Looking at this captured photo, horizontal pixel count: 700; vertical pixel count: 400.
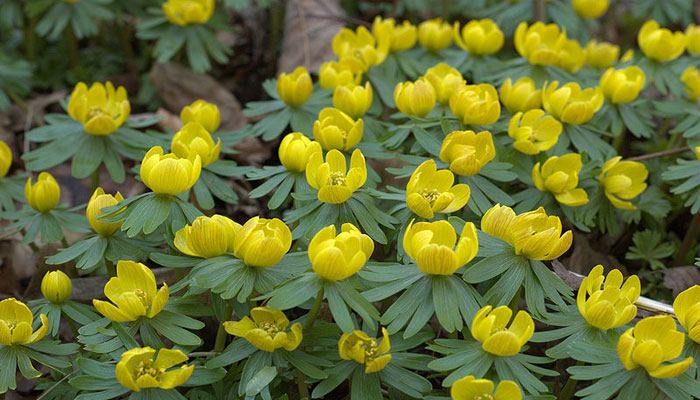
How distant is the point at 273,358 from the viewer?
1.62 metres

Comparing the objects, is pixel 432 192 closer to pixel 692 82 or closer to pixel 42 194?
pixel 42 194

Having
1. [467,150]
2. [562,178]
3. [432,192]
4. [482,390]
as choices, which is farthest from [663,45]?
[482,390]

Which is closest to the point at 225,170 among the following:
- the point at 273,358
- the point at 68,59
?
the point at 273,358

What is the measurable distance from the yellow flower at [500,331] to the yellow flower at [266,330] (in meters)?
0.44

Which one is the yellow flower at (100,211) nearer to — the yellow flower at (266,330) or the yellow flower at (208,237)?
the yellow flower at (208,237)

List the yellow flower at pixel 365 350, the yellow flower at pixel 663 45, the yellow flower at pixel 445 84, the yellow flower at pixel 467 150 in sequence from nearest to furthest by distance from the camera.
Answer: the yellow flower at pixel 365 350, the yellow flower at pixel 467 150, the yellow flower at pixel 445 84, the yellow flower at pixel 663 45

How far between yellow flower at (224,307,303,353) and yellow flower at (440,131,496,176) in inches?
27.4

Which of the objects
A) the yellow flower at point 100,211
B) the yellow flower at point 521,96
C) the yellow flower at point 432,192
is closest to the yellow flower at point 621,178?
the yellow flower at point 521,96

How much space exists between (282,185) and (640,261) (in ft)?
5.54

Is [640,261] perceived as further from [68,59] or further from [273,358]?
[68,59]

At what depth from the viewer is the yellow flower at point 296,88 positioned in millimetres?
2381

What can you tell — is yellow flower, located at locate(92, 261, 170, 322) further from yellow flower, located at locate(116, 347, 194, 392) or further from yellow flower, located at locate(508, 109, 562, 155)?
yellow flower, located at locate(508, 109, 562, 155)

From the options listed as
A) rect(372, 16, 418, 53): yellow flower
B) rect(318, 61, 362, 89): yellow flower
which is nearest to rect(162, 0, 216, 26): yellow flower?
rect(372, 16, 418, 53): yellow flower

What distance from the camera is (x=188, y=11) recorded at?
3.18 m
